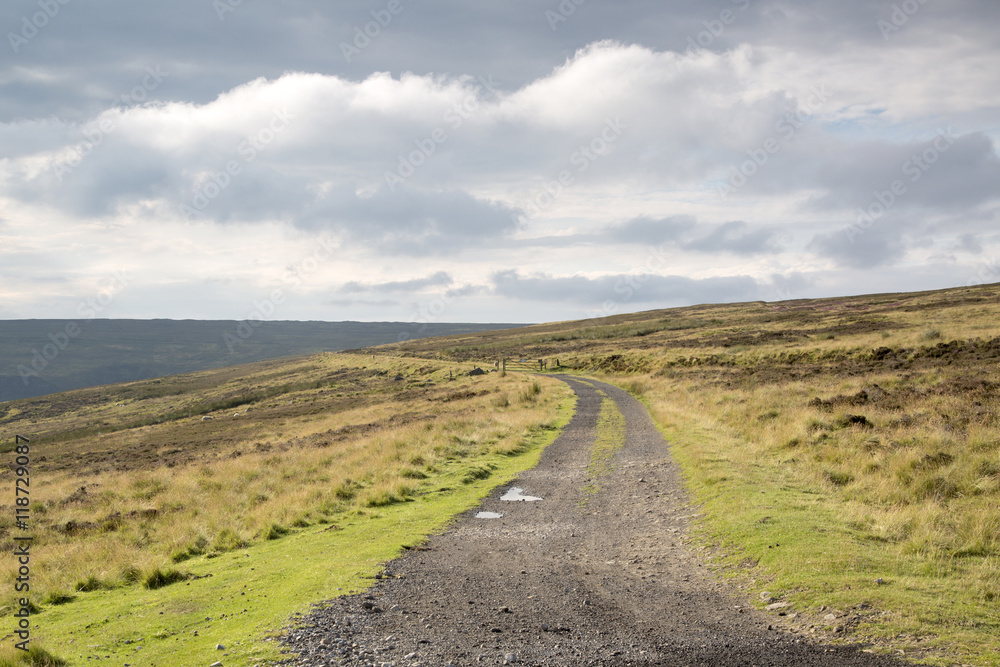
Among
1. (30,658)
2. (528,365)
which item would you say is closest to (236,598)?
(30,658)

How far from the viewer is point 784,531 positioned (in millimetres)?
10125

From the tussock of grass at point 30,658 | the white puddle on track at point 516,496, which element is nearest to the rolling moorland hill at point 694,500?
the tussock of grass at point 30,658

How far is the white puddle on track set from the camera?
14.9 meters

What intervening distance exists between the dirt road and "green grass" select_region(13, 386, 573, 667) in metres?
0.59

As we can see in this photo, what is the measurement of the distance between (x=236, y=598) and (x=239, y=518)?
764 cm

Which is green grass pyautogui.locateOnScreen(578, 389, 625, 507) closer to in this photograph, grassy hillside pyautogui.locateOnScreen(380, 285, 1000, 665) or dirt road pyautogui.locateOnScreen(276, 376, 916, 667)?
dirt road pyautogui.locateOnScreen(276, 376, 916, 667)

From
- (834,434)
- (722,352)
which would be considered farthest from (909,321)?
(834,434)

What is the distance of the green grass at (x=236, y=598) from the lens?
23.2 feet

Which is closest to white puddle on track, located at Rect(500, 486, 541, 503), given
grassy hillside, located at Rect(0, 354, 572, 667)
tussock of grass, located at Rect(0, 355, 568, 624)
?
grassy hillside, located at Rect(0, 354, 572, 667)

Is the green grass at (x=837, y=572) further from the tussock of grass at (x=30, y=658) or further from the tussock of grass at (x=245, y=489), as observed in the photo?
the tussock of grass at (x=30, y=658)

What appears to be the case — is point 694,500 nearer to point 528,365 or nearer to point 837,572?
point 837,572

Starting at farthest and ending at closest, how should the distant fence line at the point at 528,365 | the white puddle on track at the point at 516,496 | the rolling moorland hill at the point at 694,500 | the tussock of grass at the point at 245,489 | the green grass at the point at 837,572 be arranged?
the distant fence line at the point at 528,365 < the white puddle on track at the point at 516,496 < the tussock of grass at the point at 245,489 < the rolling moorland hill at the point at 694,500 < the green grass at the point at 837,572

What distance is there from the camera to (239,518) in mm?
15703

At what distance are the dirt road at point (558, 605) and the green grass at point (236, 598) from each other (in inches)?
23.2
